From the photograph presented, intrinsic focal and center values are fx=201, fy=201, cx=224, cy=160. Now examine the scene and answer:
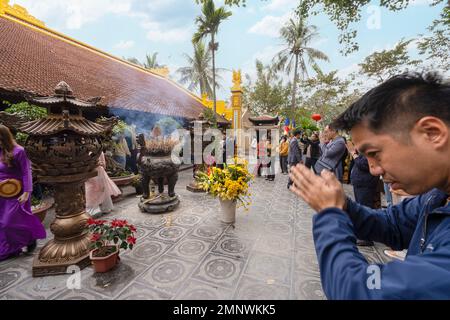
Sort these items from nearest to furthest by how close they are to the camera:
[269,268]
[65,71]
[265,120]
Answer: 1. [269,268]
2. [65,71]
3. [265,120]

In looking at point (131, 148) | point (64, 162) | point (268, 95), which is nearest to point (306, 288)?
point (64, 162)

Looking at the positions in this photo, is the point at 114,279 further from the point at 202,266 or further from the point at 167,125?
the point at 167,125

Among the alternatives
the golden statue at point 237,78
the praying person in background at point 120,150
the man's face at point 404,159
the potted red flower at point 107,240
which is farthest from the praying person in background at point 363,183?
the golden statue at point 237,78

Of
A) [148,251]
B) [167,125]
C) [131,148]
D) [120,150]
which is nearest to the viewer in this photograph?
[148,251]

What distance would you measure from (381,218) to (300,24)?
72.6 ft

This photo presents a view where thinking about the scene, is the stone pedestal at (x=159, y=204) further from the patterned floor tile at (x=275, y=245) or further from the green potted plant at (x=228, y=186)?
the patterned floor tile at (x=275, y=245)

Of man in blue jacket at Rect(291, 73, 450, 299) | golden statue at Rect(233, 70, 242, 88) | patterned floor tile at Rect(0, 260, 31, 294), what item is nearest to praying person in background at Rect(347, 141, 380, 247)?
man in blue jacket at Rect(291, 73, 450, 299)

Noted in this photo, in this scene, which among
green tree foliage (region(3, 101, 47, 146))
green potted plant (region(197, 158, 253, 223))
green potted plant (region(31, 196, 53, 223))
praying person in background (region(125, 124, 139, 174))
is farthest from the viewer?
praying person in background (region(125, 124, 139, 174))

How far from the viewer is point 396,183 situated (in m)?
0.96

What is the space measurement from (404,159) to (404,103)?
0.24 meters

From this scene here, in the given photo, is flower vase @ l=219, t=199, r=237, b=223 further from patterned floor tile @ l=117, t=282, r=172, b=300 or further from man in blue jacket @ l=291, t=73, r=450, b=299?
man in blue jacket @ l=291, t=73, r=450, b=299

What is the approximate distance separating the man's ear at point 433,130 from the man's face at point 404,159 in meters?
0.02

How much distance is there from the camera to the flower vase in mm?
4059
